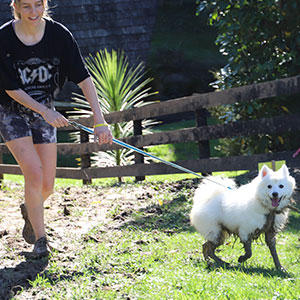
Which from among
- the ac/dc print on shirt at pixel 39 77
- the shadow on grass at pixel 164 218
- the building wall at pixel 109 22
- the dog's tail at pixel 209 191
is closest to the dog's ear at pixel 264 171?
the dog's tail at pixel 209 191

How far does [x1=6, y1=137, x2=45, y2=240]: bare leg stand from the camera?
4.09 m

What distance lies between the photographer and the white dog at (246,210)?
404cm

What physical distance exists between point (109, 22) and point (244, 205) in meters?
14.2

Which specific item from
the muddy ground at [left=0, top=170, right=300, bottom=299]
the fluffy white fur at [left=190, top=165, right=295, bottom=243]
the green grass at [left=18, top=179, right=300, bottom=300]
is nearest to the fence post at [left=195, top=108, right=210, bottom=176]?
the muddy ground at [left=0, top=170, right=300, bottom=299]

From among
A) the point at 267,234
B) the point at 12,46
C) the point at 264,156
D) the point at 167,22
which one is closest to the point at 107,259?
the point at 267,234

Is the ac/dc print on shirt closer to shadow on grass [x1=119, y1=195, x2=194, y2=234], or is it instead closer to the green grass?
the green grass

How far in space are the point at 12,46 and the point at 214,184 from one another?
6.99ft

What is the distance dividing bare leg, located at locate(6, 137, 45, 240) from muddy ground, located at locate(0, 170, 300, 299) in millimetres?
352

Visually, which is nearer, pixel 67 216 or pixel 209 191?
pixel 209 191

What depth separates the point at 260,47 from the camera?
909 centimetres

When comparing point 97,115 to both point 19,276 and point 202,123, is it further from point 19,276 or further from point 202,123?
point 202,123

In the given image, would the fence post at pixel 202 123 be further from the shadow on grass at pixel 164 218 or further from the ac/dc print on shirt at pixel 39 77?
the ac/dc print on shirt at pixel 39 77

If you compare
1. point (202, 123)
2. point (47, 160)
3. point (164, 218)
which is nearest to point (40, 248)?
point (47, 160)

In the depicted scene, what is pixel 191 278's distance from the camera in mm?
3604
